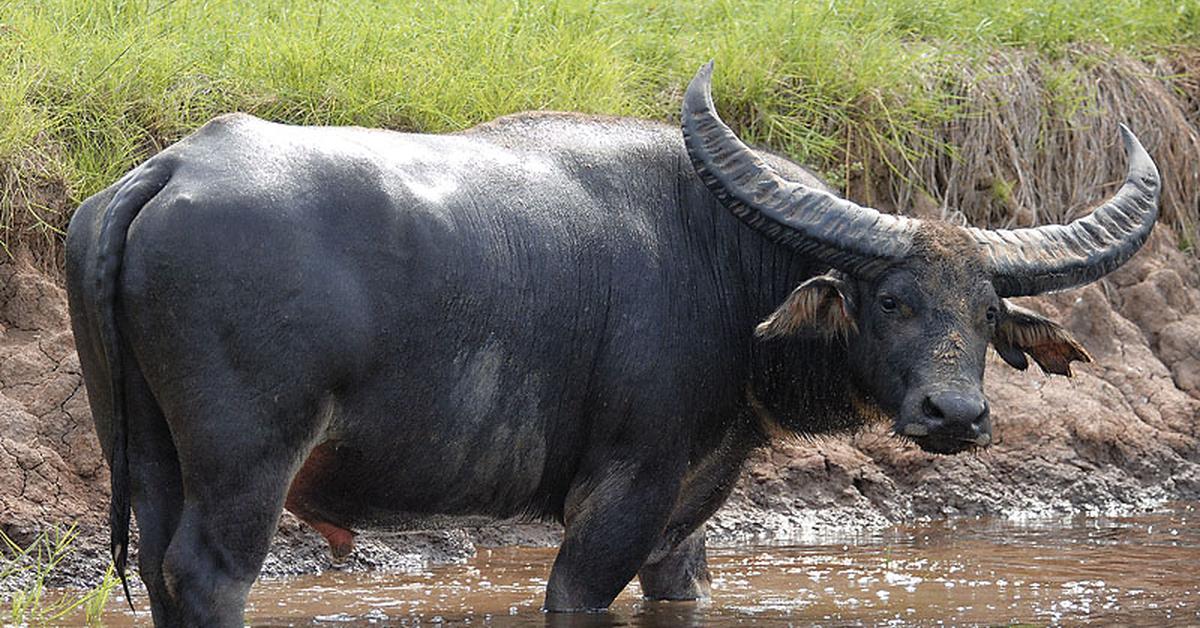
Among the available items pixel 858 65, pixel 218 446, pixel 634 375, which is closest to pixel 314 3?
pixel 858 65

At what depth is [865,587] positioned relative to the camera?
7672mm

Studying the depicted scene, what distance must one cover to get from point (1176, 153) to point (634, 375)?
6.42 meters

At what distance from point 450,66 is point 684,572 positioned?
11.4 ft

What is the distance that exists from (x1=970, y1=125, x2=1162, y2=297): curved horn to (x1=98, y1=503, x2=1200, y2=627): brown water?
127 cm

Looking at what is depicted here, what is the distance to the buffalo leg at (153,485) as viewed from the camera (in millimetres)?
5676

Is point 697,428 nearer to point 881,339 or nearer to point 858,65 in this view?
point 881,339

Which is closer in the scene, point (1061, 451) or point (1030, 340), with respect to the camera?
point (1030, 340)

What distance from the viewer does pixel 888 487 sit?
9.57 metres

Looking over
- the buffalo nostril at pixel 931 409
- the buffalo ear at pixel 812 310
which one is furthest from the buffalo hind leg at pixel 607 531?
the buffalo nostril at pixel 931 409

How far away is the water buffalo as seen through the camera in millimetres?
5520

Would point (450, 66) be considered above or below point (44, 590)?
above

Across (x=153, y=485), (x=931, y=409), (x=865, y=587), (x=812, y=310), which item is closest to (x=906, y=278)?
(x=812, y=310)

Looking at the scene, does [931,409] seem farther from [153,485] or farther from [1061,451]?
[1061,451]

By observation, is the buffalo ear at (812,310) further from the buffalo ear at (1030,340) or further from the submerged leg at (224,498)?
the submerged leg at (224,498)
